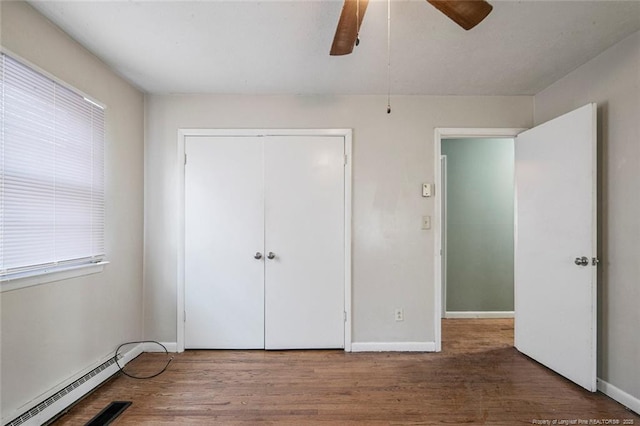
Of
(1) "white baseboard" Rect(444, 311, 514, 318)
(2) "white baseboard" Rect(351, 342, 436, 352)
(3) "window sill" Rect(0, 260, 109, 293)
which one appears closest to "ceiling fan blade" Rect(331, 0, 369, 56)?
(3) "window sill" Rect(0, 260, 109, 293)

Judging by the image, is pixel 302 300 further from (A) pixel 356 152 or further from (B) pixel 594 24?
(B) pixel 594 24

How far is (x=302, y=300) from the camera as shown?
2877 mm

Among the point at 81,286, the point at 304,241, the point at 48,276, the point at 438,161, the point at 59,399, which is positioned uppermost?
the point at 438,161

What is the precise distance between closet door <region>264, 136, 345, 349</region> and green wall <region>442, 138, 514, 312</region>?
1805mm

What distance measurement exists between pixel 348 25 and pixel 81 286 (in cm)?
229

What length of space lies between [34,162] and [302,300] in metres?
2.12

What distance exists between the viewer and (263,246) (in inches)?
113

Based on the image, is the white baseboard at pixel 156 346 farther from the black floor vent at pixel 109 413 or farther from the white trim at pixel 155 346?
the black floor vent at pixel 109 413

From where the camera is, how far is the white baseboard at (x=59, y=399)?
1663mm

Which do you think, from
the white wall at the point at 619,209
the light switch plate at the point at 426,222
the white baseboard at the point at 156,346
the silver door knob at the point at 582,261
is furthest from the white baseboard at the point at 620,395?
the white baseboard at the point at 156,346

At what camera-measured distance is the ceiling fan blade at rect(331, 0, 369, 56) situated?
4.26ft

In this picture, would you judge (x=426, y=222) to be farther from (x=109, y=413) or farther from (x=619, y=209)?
(x=109, y=413)

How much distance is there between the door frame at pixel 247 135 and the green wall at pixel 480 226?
67.4 inches

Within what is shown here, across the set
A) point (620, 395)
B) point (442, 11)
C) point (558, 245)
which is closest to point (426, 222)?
point (558, 245)
